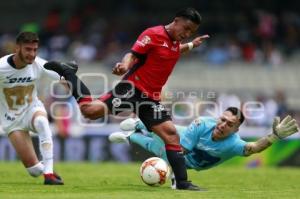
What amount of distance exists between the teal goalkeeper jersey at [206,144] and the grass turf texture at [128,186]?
49 cm

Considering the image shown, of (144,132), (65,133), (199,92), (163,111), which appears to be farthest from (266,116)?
(163,111)

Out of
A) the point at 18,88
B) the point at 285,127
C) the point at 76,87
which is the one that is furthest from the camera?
the point at 18,88

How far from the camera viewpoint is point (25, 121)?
13805 mm

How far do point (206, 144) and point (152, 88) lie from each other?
6.10ft

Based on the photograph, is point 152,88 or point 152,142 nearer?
point 152,88

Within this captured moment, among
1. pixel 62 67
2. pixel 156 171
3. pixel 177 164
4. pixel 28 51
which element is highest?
pixel 28 51

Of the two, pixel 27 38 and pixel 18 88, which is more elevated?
pixel 27 38

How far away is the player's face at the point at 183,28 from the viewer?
12273 millimetres

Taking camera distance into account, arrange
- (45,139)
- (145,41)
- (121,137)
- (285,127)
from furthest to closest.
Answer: (121,137), (45,139), (285,127), (145,41)

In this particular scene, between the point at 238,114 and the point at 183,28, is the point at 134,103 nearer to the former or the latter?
the point at 183,28

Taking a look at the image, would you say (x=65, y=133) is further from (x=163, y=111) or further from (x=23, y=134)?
(x=163, y=111)

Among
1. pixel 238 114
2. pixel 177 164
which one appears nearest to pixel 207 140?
pixel 238 114

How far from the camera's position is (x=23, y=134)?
1391 centimetres

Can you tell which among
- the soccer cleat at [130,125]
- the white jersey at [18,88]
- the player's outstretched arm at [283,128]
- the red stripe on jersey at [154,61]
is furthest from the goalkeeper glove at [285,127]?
the white jersey at [18,88]
